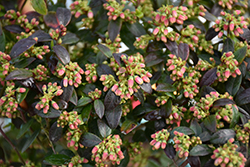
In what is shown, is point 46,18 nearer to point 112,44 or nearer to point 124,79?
point 112,44

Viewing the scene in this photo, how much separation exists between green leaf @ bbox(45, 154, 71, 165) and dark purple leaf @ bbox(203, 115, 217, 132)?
482mm

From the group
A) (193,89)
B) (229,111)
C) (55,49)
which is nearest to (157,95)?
(193,89)

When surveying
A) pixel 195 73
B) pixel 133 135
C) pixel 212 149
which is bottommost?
pixel 133 135

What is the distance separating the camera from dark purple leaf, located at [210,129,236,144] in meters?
0.72

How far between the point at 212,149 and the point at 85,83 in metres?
0.47

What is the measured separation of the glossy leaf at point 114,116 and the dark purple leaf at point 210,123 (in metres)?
0.27

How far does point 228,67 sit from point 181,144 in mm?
295

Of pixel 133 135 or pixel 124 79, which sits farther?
pixel 133 135

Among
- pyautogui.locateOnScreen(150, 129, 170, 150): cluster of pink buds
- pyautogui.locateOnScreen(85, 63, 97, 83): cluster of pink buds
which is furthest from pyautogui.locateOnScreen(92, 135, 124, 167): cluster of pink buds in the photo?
pyautogui.locateOnScreen(85, 63, 97, 83): cluster of pink buds

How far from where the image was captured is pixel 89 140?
769 millimetres

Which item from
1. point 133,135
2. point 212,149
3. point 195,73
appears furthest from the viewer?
point 133,135

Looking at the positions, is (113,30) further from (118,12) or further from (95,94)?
(95,94)

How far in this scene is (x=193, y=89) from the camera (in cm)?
82

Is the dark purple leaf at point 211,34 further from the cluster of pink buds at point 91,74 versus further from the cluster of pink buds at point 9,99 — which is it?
the cluster of pink buds at point 9,99
